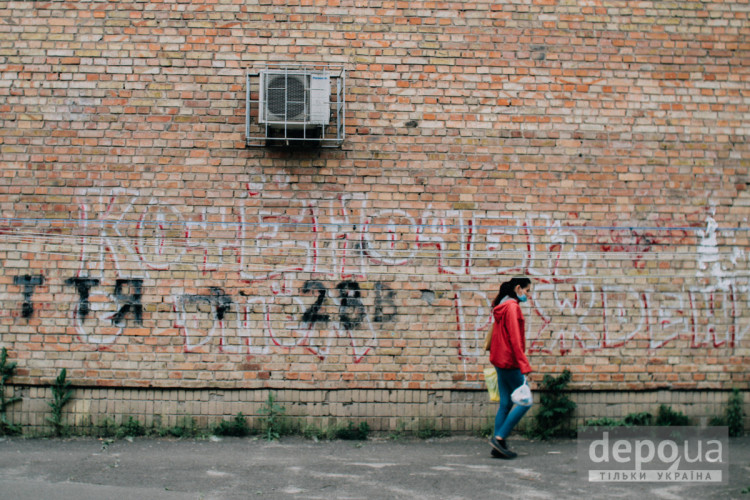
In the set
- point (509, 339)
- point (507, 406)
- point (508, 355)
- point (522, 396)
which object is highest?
point (509, 339)

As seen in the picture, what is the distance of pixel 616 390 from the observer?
21.7 ft

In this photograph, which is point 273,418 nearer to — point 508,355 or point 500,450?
point 500,450

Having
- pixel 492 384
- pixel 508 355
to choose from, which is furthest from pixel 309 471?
pixel 508 355

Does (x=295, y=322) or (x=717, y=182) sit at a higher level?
(x=717, y=182)

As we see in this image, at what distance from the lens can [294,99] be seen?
636 centimetres

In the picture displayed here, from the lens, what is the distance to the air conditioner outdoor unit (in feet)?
20.8

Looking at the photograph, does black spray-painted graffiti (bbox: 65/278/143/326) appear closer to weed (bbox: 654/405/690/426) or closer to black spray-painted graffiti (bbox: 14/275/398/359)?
black spray-painted graffiti (bbox: 14/275/398/359)

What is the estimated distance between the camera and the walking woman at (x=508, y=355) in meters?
5.64

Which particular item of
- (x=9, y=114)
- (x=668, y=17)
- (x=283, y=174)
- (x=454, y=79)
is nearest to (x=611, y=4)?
(x=668, y=17)

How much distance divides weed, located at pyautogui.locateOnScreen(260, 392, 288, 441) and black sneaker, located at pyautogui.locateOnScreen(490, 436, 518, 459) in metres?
2.00

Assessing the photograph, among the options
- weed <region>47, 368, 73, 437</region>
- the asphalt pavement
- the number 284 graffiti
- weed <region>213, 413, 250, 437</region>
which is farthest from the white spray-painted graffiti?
the asphalt pavement

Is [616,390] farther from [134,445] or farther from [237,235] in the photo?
[134,445]

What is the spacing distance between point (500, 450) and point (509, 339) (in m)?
0.99

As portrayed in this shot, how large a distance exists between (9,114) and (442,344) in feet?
A: 15.7
